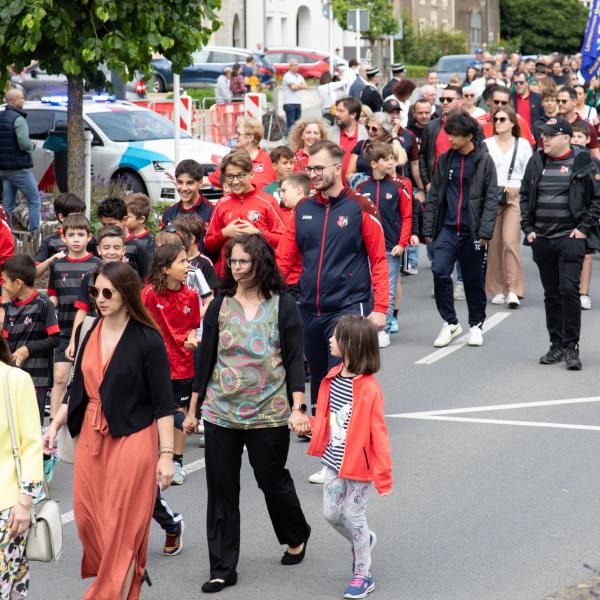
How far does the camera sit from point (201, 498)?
8266 mm

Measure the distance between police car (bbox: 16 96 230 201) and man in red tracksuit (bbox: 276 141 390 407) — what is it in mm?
11746

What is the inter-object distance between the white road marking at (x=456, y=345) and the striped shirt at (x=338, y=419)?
225 inches

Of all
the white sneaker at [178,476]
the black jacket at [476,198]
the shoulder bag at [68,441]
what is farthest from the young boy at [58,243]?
the black jacket at [476,198]

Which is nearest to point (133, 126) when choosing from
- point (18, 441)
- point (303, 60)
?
point (18, 441)

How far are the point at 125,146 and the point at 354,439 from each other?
1482 cm

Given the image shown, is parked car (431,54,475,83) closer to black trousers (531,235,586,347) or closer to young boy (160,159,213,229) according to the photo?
black trousers (531,235,586,347)

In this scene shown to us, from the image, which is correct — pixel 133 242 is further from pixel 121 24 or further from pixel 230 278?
pixel 121 24

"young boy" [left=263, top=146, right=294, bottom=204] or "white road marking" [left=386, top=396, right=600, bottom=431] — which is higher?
"young boy" [left=263, top=146, right=294, bottom=204]

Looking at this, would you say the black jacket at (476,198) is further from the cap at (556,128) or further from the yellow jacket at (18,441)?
the yellow jacket at (18,441)

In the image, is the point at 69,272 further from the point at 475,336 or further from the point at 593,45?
the point at 593,45

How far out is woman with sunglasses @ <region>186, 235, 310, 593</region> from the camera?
664cm

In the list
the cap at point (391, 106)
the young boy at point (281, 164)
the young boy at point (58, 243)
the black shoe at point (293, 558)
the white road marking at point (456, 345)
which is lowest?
the white road marking at point (456, 345)

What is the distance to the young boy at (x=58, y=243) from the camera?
9.57 m

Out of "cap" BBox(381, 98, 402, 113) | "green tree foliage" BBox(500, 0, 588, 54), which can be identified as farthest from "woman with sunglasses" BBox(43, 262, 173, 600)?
"green tree foliage" BBox(500, 0, 588, 54)
